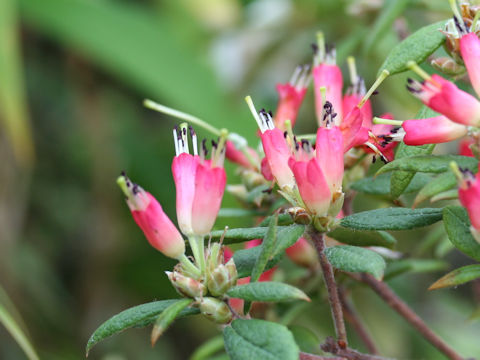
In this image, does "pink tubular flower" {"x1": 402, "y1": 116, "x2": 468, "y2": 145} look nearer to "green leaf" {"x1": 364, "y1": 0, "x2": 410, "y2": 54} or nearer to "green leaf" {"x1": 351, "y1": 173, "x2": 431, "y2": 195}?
"green leaf" {"x1": 351, "y1": 173, "x2": 431, "y2": 195}

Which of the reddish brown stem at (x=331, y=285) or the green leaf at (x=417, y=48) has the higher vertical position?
the green leaf at (x=417, y=48)

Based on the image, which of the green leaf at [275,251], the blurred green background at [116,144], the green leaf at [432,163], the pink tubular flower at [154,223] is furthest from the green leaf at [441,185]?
the blurred green background at [116,144]

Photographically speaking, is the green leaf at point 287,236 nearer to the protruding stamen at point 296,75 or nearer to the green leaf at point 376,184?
the green leaf at point 376,184

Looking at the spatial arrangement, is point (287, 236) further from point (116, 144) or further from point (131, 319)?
point (116, 144)

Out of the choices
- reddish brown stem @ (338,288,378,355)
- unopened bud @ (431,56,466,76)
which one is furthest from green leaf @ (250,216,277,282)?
reddish brown stem @ (338,288,378,355)

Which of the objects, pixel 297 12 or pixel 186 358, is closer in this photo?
pixel 297 12

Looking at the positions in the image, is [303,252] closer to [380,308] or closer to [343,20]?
[343,20]

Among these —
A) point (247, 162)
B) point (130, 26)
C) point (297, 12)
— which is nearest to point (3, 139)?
point (130, 26)

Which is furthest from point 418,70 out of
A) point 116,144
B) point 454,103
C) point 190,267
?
point 116,144
